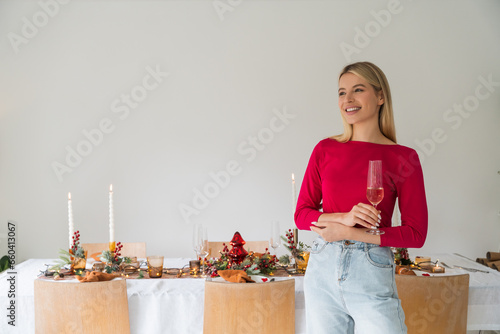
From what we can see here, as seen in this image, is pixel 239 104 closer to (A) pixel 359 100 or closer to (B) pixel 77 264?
(B) pixel 77 264

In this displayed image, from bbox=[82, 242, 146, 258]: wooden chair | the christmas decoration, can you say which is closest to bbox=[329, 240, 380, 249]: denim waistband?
the christmas decoration

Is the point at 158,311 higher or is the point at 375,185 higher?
the point at 375,185

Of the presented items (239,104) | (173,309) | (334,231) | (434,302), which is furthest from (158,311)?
(239,104)

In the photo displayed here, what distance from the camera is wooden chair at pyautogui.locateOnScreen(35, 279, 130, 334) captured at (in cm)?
164

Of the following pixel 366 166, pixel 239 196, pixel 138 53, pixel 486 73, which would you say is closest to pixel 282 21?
pixel 138 53

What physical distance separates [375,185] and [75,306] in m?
1.16

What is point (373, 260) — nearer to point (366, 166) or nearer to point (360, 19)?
point (366, 166)

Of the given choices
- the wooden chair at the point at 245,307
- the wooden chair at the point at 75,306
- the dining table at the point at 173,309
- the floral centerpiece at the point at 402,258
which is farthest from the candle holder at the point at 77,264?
the floral centerpiece at the point at 402,258

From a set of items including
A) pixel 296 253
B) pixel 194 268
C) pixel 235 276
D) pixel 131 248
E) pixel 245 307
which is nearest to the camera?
pixel 245 307

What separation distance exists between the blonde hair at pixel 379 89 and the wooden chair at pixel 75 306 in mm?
1021

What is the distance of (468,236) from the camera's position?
3.66m

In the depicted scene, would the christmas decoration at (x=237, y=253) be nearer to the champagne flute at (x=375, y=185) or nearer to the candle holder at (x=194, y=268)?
the candle holder at (x=194, y=268)

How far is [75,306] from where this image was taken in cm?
164

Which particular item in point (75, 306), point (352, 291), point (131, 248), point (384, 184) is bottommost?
point (131, 248)
